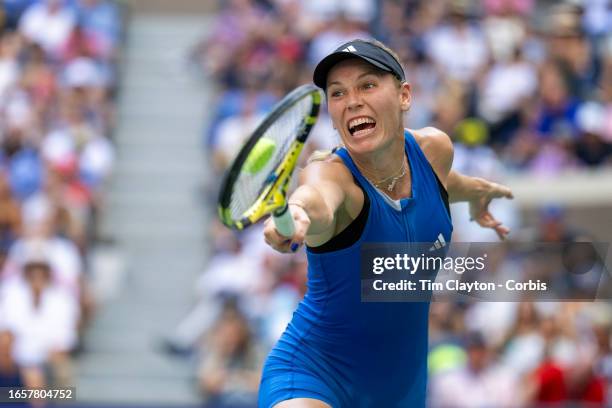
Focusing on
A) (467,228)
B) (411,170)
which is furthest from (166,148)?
(411,170)

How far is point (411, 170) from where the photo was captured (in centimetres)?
557

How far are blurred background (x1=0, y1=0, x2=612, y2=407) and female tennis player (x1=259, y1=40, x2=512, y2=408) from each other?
164 inches

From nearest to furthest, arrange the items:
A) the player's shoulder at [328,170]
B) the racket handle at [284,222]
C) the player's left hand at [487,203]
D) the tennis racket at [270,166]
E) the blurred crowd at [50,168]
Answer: the racket handle at [284,222], the tennis racket at [270,166], the player's shoulder at [328,170], the player's left hand at [487,203], the blurred crowd at [50,168]

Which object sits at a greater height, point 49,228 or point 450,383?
point 49,228

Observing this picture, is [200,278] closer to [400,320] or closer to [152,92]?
[152,92]

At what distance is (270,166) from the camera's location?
4.82 m

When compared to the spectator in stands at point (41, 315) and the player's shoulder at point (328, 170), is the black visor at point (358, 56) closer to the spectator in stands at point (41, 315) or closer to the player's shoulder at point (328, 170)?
the player's shoulder at point (328, 170)

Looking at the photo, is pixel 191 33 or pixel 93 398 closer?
pixel 93 398

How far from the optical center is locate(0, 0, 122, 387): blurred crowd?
34.7ft

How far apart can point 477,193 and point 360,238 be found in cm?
125

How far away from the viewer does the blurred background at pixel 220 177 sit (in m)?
10.2

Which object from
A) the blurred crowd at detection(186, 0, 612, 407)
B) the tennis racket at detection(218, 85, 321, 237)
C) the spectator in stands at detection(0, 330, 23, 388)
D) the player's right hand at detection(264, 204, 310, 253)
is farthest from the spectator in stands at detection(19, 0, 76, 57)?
the player's right hand at detection(264, 204, 310, 253)

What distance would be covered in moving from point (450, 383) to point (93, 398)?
3175 mm

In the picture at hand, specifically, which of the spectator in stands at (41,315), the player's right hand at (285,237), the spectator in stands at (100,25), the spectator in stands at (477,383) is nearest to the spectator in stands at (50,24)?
the spectator in stands at (100,25)
